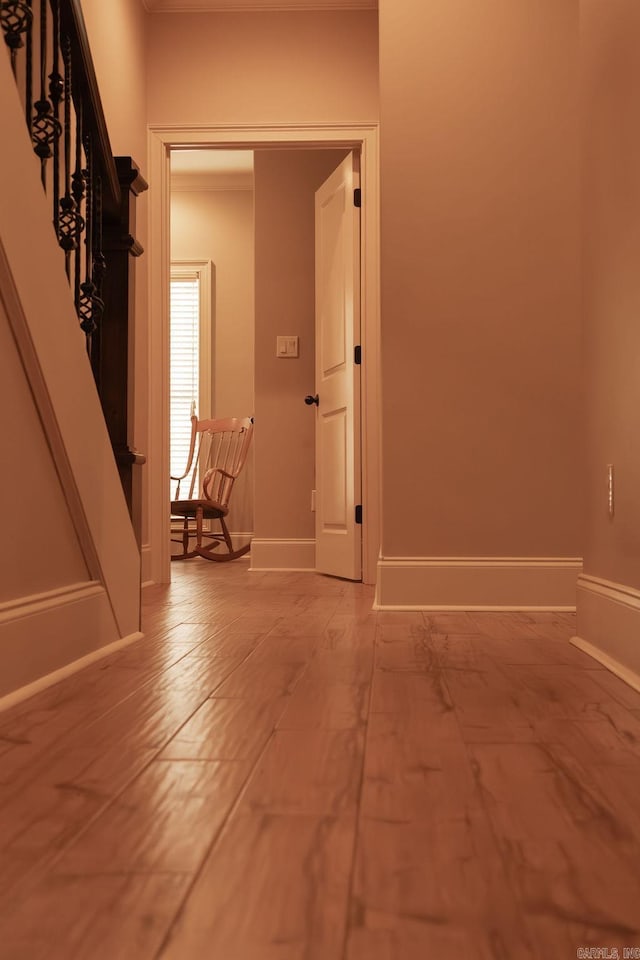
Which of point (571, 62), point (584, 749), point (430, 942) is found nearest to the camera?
point (430, 942)

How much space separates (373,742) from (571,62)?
106 inches

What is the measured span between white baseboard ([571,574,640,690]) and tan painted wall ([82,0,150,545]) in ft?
6.80

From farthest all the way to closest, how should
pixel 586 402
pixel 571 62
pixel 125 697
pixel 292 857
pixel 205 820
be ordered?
pixel 571 62 → pixel 586 402 → pixel 125 697 → pixel 205 820 → pixel 292 857

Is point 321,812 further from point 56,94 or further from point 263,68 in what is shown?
point 263,68

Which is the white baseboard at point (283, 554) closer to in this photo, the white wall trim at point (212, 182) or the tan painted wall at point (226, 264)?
the tan painted wall at point (226, 264)

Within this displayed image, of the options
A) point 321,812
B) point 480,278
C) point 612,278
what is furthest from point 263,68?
point 321,812

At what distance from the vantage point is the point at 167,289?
435cm

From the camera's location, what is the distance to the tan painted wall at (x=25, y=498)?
5.24 ft

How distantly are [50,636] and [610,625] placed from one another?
1164 mm

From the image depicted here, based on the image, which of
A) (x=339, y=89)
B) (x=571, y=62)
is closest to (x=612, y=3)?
(x=571, y=62)

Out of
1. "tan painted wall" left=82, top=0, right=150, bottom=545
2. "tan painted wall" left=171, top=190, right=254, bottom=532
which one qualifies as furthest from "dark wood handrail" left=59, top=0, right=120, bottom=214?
"tan painted wall" left=171, top=190, right=254, bottom=532

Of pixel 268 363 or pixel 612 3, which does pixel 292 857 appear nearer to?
pixel 612 3

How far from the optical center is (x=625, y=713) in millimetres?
1506

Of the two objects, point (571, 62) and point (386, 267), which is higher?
point (571, 62)
